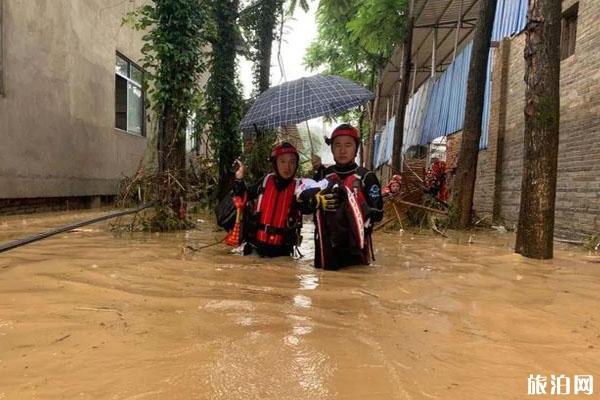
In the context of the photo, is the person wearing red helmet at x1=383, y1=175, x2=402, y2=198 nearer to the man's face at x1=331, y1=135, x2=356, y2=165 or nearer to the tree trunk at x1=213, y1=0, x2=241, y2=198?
the man's face at x1=331, y1=135, x2=356, y2=165

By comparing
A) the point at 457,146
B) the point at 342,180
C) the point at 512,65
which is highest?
the point at 512,65

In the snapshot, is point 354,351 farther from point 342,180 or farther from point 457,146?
point 457,146

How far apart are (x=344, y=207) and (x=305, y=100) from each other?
156 cm

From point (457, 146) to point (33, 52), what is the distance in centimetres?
947

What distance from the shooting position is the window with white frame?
12867 millimetres

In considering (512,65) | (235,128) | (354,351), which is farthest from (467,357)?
(512,65)

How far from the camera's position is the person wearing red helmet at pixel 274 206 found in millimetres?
4855

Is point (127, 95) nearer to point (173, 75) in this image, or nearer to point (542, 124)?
point (173, 75)

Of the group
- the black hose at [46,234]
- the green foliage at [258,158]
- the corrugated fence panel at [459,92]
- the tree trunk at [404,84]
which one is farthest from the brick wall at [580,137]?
the black hose at [46,234]

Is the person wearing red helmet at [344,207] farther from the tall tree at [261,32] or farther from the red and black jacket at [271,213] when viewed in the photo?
the tall tree at [261,32]

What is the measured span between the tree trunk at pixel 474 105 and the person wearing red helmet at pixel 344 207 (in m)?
4.18

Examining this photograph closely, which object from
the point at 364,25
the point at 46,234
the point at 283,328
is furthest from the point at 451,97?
the point at 283,328

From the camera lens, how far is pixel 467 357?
2207mm

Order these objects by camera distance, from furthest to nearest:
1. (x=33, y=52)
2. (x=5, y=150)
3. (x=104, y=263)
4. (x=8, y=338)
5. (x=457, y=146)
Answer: (x=457, y=146), (x=33, y=52), (x=5, y=150), (x=104, y=263), (x=8, y=338)
